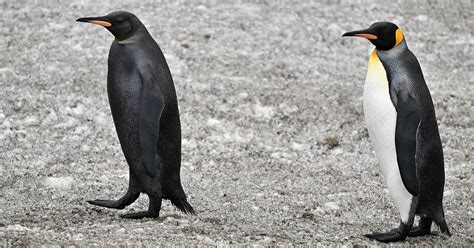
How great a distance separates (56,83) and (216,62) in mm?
1547

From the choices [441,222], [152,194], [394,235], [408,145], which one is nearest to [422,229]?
[441,222]

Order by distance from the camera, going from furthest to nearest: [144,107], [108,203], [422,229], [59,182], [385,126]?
[59,182]
[108,203]
[422,229]
[385,126]
[144,107]

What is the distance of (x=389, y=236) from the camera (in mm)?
4527

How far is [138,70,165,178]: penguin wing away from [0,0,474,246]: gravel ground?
14.4 inches

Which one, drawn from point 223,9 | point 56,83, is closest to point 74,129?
point 56,83

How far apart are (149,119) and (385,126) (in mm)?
1312

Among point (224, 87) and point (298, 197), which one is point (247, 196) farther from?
point (224, 87)

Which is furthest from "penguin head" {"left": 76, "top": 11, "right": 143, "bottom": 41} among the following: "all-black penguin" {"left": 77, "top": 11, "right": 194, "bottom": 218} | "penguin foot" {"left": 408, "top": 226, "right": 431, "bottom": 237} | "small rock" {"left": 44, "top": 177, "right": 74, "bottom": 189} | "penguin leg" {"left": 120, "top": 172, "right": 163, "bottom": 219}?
"penguin foot" {"left": 408, "top": 226, "right": 431, "bottom": 237}

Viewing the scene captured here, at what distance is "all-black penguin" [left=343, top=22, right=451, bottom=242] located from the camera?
447cm

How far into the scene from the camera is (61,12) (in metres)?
8.50

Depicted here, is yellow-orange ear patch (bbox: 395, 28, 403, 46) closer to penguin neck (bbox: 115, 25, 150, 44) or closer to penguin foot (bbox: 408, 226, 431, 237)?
penguin foot (bbox: 408, 226, 431, 237)

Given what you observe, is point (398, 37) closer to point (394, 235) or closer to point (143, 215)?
point (394, 235)

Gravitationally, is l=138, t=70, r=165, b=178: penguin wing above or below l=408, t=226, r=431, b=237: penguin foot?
above

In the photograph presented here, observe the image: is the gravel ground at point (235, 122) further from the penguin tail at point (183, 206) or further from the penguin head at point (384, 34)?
the penguin head at point (384, 34)
